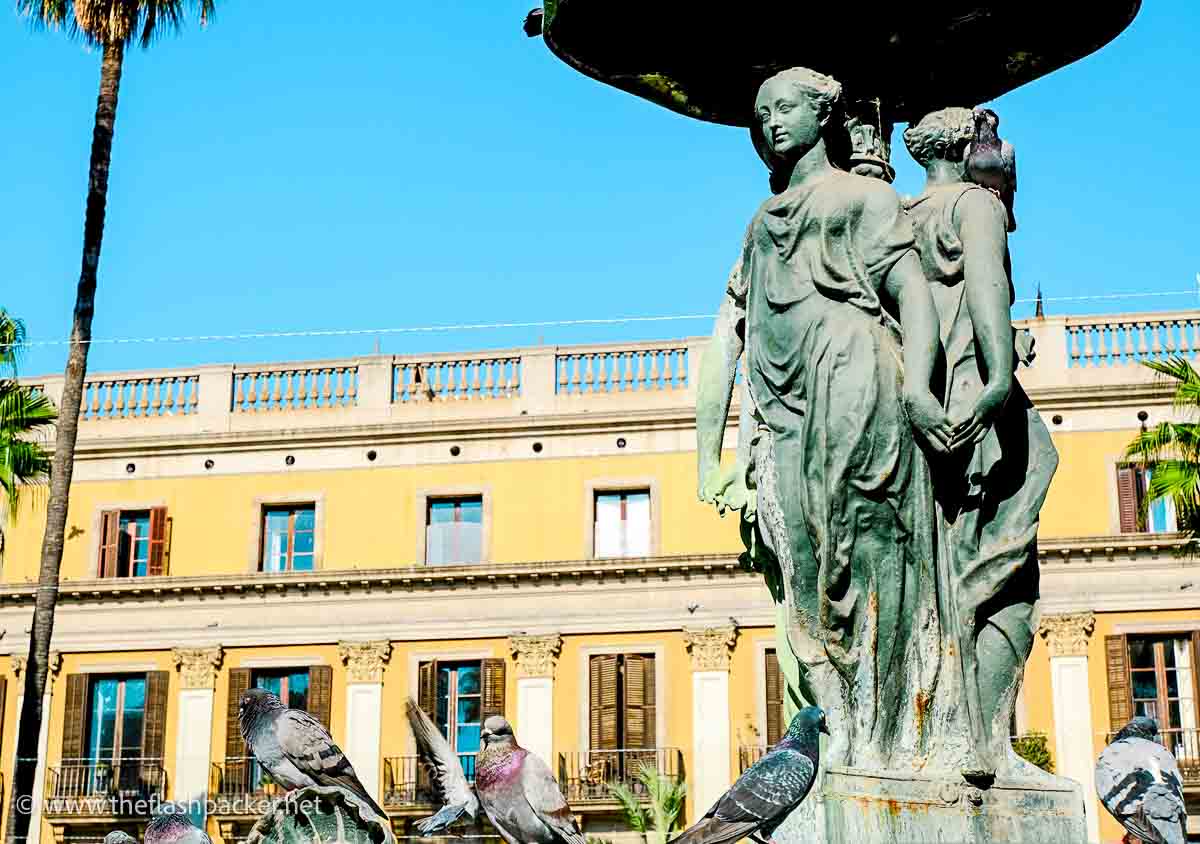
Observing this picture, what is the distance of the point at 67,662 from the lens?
141 ft

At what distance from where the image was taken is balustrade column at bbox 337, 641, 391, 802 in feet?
136

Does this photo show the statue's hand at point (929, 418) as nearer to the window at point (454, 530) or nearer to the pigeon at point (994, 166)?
the pigeon at point (994, 166)

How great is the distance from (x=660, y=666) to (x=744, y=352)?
117 feet

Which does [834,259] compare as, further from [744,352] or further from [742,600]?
[742,600]

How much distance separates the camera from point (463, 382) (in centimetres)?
4297

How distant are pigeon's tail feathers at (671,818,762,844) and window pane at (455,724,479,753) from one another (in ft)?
117

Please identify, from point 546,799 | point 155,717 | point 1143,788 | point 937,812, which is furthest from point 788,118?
point 155,717

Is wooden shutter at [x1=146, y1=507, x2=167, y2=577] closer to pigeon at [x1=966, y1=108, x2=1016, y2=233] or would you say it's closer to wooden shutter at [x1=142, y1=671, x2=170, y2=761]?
wooden shutter at [x1=142, y1=671, x2=170, y2=761]

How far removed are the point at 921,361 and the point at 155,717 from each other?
3876 centimetres

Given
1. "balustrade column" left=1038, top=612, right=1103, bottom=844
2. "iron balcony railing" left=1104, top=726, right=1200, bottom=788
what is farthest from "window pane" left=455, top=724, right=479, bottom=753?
"iron balcony railing" left=1104, top=726, right=1200, bottom=788

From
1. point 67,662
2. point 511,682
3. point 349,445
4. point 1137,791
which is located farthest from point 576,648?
point 1137,791

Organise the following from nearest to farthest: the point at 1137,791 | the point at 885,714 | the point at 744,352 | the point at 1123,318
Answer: the point at 885,714 < the point at 744,352 < the point at 1137,791 < the point at 1123,318

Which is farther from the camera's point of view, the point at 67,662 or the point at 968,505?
the point at 67,662

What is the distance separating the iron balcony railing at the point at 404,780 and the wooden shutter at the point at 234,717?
124 inches
